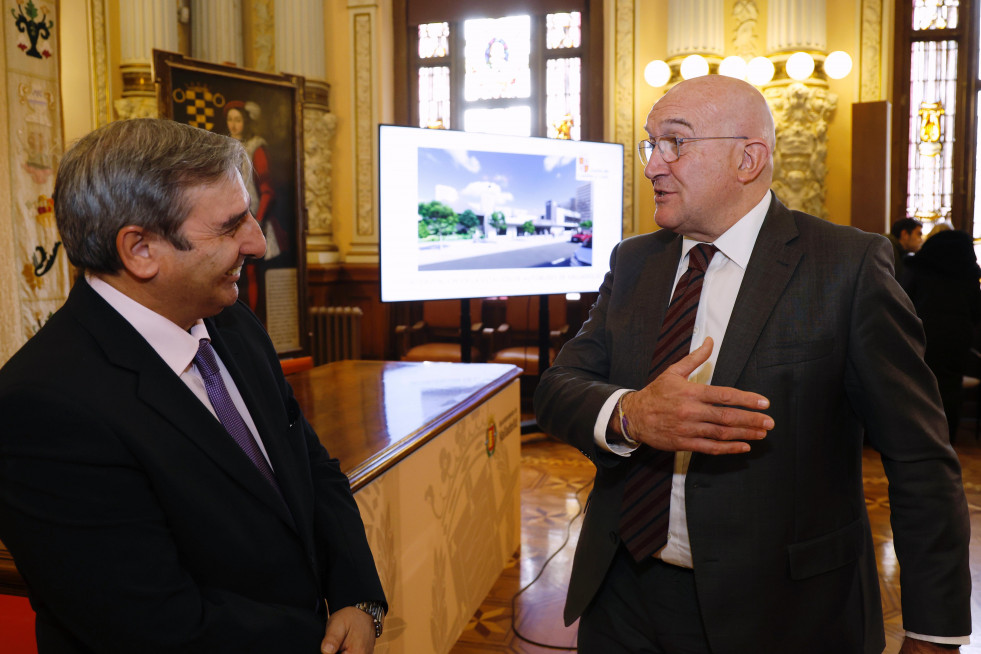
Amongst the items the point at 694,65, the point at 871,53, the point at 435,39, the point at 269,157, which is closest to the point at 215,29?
the point at 435,39

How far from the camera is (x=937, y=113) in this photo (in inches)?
259

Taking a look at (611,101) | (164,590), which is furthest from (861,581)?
(611,101)

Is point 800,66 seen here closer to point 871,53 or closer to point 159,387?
point 871,53

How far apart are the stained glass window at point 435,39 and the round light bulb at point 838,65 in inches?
138

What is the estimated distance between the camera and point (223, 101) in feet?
16.8

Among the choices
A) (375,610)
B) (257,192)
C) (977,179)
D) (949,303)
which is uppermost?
(977,179)

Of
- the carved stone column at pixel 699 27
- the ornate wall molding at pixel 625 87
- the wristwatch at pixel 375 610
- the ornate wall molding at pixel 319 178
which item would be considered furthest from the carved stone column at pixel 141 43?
the wristwatch at pixel 375 610

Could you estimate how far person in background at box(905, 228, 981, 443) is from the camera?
17.1 ft

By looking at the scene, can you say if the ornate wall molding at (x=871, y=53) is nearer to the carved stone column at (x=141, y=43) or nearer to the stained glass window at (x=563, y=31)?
the stained glass window at (x=563, y=31)

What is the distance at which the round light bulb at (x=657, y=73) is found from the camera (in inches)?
250

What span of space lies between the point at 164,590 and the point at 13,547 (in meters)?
0.21

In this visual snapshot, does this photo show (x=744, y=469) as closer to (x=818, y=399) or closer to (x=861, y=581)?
(x=818, y=399)

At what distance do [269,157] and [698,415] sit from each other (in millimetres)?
4839

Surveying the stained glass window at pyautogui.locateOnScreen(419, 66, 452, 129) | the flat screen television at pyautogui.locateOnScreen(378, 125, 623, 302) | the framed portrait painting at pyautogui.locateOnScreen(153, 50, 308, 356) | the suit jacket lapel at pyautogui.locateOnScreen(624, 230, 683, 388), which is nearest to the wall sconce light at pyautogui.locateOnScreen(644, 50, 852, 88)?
the flat screen television at pyautogui.locateOnScreen(378, 125, 623, 302)
